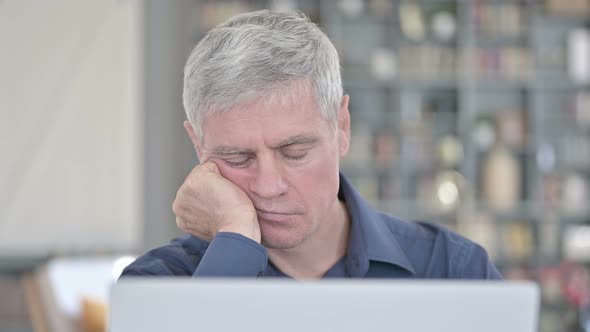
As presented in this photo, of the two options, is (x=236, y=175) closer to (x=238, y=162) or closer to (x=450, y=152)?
(x=238, y=162)

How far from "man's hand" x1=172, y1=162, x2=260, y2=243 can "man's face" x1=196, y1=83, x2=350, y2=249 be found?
0.09ft

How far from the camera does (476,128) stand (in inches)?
265

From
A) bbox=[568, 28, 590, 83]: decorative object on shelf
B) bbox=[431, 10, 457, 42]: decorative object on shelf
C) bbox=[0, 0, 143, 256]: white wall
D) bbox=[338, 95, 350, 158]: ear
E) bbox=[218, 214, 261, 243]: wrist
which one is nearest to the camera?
bbox=[218, 214, 261, 243]: wrist

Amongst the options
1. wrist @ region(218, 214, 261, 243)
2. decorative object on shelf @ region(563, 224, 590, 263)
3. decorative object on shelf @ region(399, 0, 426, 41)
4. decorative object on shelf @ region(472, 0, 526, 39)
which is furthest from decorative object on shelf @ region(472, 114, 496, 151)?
wrist @ region(218, 214, 261, 243)

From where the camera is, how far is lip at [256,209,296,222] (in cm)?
148

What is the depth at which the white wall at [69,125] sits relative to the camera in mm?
6422

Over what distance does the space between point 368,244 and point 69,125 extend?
17.1ft

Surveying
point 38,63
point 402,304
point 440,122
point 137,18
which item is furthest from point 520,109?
point 402,304

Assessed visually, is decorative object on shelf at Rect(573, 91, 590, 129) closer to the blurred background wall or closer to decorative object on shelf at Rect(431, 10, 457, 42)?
the blurred background wall

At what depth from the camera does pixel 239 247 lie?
51.2 inches

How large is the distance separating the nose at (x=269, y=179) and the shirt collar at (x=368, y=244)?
0.19 m

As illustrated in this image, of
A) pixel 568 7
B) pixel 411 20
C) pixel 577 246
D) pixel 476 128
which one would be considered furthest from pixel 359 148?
pixel 568 7

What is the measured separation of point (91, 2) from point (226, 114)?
5369 millimetres

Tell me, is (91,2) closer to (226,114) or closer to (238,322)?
(226,114)
